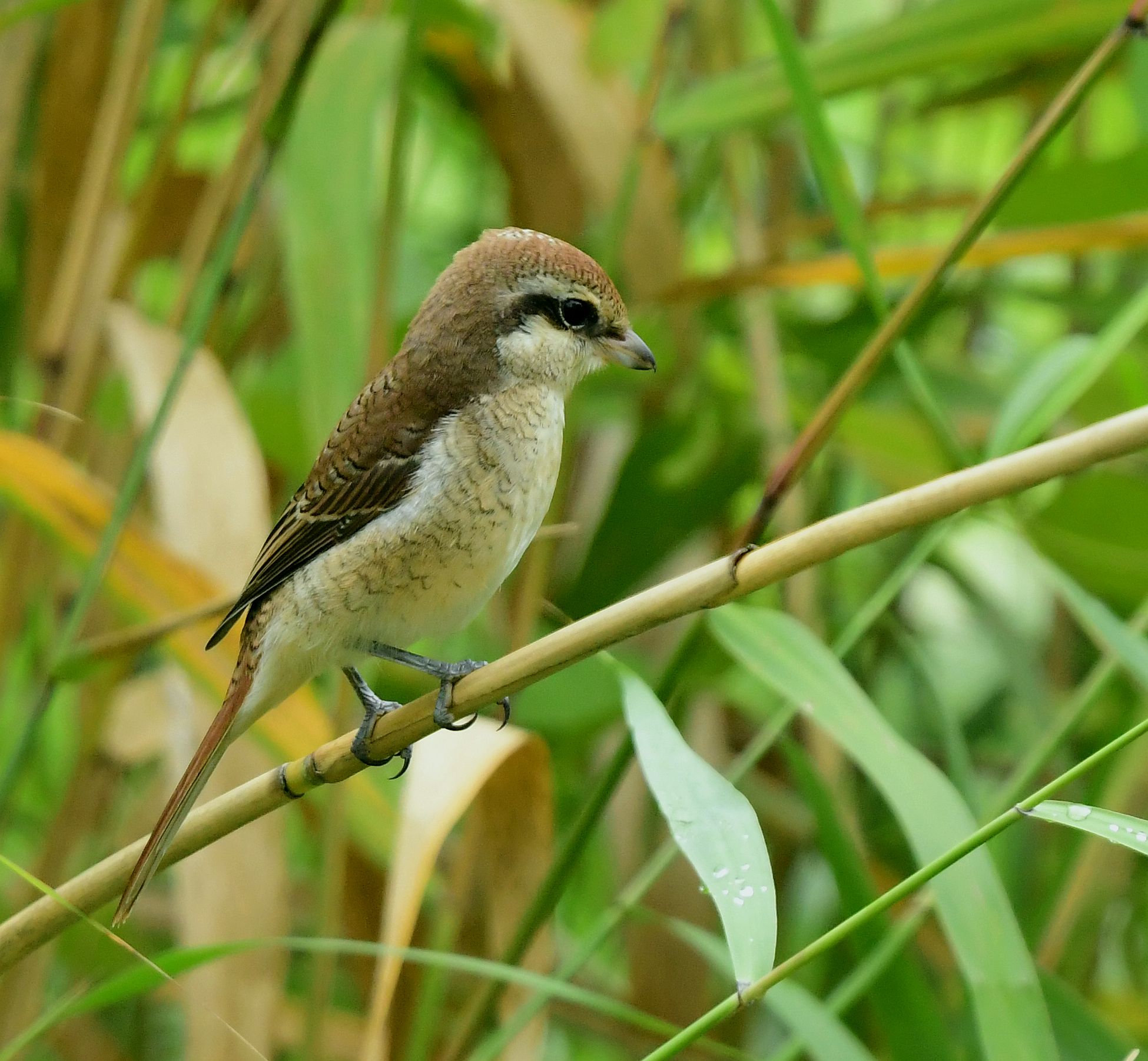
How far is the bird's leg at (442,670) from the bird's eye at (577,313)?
0.42 m

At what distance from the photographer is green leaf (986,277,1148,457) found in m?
1.36

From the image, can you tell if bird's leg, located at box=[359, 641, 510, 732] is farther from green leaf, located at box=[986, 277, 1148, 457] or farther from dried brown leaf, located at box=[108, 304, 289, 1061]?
green leaf, located at box=[986, 277, 1148, 457]

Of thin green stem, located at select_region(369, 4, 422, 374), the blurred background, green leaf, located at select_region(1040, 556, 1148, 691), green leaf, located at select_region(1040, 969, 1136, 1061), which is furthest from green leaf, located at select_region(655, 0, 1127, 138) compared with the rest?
green leaf, located at select_region(1040, 969, 1136, 1061)

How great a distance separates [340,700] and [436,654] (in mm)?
332

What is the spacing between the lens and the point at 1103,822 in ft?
2.86

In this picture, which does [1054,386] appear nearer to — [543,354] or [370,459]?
[543,354]

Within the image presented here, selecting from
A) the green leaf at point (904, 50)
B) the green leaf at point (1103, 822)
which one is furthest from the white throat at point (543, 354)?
the green leaf at point (1103, 822)

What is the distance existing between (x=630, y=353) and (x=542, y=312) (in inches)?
4.8

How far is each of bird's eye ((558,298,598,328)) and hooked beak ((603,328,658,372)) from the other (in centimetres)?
4

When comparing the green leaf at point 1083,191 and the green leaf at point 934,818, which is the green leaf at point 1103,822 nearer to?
the green leaf at point 934,818

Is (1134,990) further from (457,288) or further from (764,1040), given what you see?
(457,288)

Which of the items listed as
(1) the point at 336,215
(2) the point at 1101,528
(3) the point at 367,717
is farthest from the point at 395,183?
(2) the point at 1101,528

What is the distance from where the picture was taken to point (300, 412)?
2.07 m

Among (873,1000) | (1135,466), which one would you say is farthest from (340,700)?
(1135,466)
